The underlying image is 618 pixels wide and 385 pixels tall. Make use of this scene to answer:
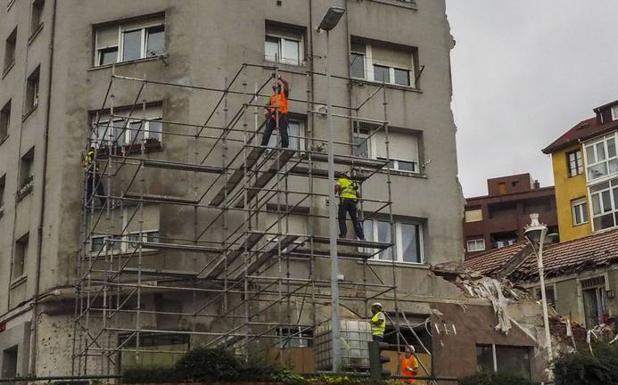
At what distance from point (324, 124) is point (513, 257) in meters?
13.5

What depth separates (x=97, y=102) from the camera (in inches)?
1106

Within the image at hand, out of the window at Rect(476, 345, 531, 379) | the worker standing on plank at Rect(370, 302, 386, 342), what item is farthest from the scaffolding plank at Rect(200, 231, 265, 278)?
the window at Rect(476, 345, 531, 379)

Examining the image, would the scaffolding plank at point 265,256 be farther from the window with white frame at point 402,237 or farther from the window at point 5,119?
the window at point 5,119

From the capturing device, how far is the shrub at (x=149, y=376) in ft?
64.2

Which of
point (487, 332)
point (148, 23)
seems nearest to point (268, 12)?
point (148, 23)

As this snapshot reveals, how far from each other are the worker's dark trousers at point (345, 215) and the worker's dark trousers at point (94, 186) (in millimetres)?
6103

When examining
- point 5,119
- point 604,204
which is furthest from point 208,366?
point 604,204

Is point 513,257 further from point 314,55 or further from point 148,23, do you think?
point 148,23

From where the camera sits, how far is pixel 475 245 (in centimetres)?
8394

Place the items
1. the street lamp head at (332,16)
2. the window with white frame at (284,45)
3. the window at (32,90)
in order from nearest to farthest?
the street lamp head at (332,16) → the window with white frame at (284,45) → the window at (32,90)

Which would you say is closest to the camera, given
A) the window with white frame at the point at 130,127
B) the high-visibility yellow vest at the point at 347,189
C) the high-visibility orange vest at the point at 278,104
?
the high-visibility orange vest at the point at 278,104

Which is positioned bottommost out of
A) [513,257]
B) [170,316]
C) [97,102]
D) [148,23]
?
[170,316]

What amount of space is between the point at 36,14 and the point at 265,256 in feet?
42.0

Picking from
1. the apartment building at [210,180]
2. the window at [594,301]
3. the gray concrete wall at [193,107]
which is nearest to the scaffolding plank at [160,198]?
the apartment building at [210,180]
